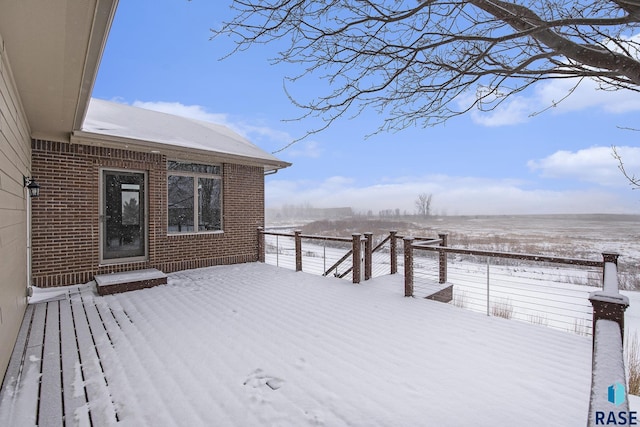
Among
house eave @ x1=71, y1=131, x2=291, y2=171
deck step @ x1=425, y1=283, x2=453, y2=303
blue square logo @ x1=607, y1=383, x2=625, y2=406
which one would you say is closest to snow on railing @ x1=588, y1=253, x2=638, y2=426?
blue square logo @ x1=607, y1=383, x2=625, y2=406

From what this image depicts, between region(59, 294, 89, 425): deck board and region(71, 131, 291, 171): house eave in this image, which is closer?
region(59, 294, 89, 425): deck board

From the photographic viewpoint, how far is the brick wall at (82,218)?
5363 millimetres

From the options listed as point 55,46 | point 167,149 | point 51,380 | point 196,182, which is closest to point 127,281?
point 167,149

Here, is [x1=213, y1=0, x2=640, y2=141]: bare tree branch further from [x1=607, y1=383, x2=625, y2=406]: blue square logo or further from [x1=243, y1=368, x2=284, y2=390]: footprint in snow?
[x1=243, y1=368, x2=284, y2=390]: footprint in snow

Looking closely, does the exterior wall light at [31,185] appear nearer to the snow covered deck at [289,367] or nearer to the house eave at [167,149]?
the house eave at [167,149]

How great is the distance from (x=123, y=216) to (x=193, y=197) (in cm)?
154

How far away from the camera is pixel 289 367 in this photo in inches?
110

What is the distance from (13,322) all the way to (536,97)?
632cm

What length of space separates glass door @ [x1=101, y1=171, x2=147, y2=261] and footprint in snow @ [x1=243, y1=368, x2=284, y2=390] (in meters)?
5.15

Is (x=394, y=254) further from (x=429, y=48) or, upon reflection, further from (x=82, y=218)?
(x=82, y=218)

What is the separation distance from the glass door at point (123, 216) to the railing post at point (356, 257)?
4.58m

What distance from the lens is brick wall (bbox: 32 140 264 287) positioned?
536 cm

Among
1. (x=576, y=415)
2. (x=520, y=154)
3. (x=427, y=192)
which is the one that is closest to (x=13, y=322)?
(x=576, y=415)

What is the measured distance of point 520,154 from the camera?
18.5m
